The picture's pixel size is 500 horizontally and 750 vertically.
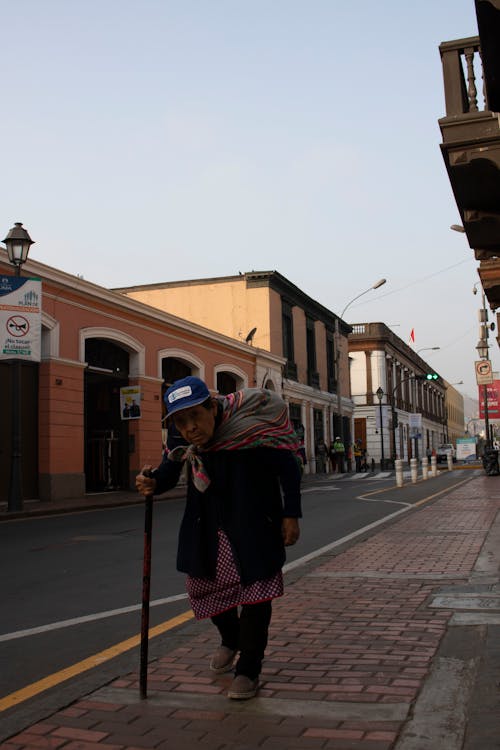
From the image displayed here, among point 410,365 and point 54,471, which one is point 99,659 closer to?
point 54,471

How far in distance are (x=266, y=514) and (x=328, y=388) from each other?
4387 cm

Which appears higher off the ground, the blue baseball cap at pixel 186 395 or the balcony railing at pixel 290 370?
the balcony railing at pixel 290 370

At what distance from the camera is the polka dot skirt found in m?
3.70

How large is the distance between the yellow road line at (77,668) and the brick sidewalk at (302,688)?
0.31 m

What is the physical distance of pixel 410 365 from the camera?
71.9 metres

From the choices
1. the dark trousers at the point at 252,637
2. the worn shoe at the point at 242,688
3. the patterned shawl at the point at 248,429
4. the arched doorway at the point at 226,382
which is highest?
the arched doorway at the point at 226,382

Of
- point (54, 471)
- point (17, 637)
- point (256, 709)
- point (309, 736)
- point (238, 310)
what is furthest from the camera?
point (238, 310)

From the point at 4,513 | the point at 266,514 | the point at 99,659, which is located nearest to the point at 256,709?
the point at 266,514

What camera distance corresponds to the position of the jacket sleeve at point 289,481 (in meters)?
3.81

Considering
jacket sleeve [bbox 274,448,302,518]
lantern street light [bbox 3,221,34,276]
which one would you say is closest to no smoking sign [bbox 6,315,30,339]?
lantern street light [bbox 3,221,34,276]

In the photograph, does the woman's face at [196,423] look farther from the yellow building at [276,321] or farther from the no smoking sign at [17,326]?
the yellow building at [276,321]

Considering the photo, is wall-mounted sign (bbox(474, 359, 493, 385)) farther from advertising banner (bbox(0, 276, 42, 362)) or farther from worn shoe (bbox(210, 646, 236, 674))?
worn shoe (bbox(210, 646, 236, 674))

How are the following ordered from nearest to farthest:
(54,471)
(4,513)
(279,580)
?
(279,580) < (4,513) < (54,471)

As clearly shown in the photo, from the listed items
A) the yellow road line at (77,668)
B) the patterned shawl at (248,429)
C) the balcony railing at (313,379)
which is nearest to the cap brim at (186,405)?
the patterned shawl at (248,429)
